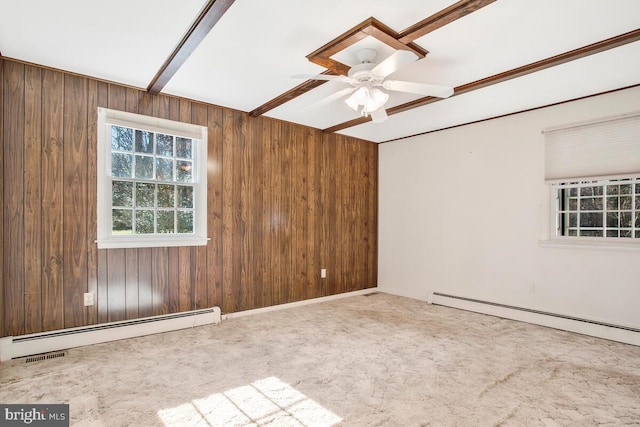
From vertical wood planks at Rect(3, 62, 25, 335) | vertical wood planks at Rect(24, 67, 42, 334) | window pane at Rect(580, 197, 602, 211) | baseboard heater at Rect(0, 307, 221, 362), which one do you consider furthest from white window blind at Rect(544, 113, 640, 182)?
vertical wood planks at Rect(3, 62, 25, 335)

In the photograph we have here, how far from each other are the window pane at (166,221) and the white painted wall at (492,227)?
10.7 ft

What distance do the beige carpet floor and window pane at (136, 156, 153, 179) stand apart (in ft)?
5.23

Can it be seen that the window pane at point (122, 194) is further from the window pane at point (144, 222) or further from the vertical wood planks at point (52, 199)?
the vertical wood planks at point (52, 199)

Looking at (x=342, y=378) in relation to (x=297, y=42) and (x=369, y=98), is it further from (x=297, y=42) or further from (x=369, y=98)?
(x=297, y=42)

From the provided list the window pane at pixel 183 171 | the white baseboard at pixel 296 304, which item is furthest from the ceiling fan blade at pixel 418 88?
the white baseboard at pixel 296 304

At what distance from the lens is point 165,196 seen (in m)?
3.62

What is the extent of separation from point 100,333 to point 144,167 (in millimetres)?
1614

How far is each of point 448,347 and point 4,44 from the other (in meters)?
4.36

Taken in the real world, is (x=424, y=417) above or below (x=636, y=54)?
below

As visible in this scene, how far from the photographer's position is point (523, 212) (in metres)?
4.01

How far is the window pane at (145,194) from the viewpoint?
343 centimetres

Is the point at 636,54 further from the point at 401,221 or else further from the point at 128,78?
the point at 128,78

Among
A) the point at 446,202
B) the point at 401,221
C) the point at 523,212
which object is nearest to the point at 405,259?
the point at 401,221

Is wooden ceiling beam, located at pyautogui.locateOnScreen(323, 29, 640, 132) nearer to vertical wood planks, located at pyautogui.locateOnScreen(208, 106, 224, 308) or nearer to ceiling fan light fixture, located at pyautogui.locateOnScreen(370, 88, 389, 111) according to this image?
ceiling fan light fixture, located at pyautogui.locateOnScreen(370, 88, 389, 111)
